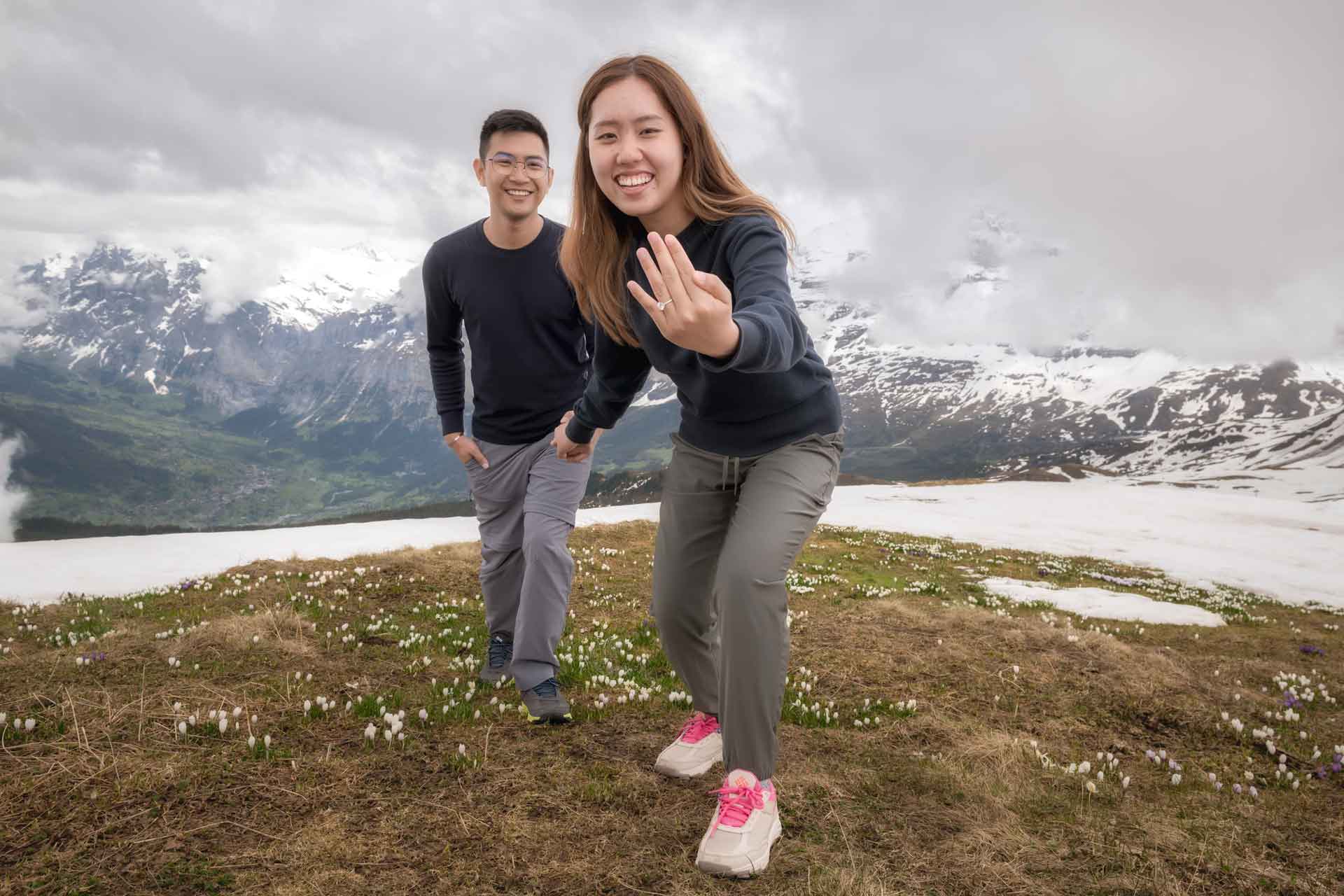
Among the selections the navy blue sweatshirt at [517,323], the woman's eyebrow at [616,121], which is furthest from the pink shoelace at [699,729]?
the woman's eyebrow at [616,121]

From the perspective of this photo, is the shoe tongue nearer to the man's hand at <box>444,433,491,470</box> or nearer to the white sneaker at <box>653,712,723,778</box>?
the white sneaker at <box>653,712,723,778</box>

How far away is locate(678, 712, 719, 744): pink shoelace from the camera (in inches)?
239

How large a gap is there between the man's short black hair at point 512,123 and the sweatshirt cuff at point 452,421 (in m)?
3.03

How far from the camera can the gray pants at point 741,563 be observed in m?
4.72

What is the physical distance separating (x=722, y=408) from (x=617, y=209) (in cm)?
171

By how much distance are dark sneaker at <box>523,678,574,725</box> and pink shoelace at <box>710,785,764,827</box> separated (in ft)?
7.75

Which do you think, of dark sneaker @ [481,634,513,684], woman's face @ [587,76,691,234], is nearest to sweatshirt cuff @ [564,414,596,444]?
woman's face @ [587,76,691,234]

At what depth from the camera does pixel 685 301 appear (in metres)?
3.22

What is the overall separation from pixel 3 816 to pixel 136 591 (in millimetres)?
10669

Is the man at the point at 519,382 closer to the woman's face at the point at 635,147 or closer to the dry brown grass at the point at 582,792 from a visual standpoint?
the dry brown grass at the point at 582,792

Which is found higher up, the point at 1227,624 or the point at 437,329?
the point at 437,329

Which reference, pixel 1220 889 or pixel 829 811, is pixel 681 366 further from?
pixel 1220 889

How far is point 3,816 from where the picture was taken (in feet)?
14.9

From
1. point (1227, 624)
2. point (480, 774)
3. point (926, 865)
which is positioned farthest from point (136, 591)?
point (1227, 624)
